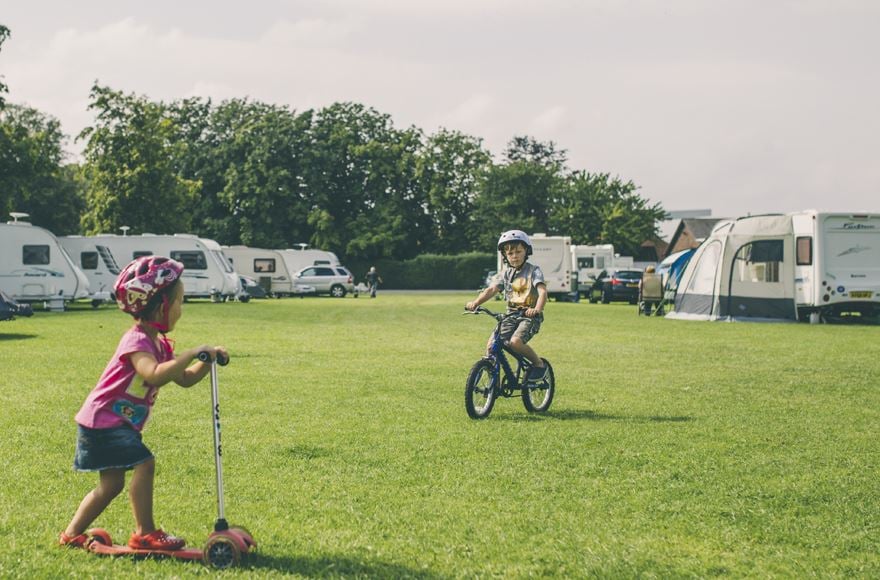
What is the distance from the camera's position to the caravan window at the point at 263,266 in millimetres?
54000

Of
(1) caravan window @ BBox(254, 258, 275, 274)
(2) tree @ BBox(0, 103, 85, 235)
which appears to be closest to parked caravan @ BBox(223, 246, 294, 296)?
(1) caravan window @ BBox(254, 258, 275, 274)

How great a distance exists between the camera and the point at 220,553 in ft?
15.5

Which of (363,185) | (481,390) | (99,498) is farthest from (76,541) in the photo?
(363,185)

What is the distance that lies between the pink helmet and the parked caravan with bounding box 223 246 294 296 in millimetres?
49235

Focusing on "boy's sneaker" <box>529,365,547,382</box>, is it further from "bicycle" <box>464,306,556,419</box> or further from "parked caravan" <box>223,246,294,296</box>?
"parked caravan" <box>223,246,294,296</box>

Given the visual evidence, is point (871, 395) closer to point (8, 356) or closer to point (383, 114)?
point (8, 356)

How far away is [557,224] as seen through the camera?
7988 centimetres

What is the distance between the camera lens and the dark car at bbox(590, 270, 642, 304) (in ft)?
137

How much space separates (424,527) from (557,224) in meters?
75.2

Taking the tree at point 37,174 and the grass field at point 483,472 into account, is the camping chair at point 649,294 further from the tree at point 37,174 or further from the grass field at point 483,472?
the tree at point 37,174

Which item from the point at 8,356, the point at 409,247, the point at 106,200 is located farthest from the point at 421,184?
the point at 8,356

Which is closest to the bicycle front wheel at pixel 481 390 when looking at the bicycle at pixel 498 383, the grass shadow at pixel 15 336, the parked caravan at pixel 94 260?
the bicycle at pixel 498 383

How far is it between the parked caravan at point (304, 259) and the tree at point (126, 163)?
7226 mm

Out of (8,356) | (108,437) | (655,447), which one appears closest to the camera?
(108,437)
